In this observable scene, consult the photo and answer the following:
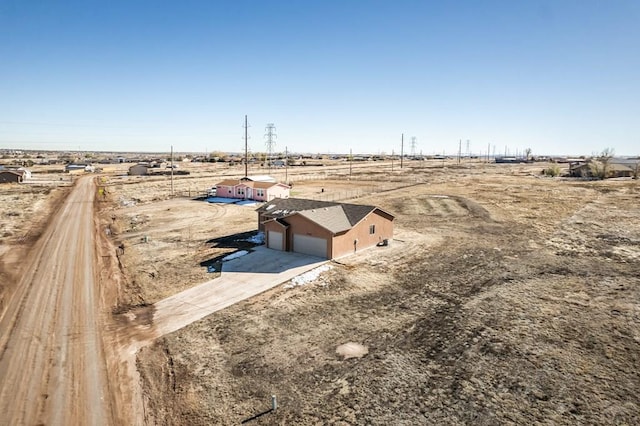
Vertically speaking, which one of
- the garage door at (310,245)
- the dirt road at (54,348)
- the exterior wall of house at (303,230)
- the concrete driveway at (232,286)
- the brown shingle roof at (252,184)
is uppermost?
the brown shingle roof at (252,184)

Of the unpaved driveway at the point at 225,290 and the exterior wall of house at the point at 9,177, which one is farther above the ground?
the exterior wall of house at the point at 9,177

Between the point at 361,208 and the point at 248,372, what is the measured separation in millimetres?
21032

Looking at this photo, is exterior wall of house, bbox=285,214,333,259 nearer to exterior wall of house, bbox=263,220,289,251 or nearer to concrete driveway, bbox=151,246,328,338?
exterior wall of house, bbox=263,220,289,251

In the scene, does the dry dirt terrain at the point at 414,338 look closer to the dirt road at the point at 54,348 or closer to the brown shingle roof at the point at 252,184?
the dirt road at the point at 54,348

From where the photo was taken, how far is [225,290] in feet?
79.4

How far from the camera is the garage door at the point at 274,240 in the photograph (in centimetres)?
3253

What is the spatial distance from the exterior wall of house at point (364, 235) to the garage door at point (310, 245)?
89 cm

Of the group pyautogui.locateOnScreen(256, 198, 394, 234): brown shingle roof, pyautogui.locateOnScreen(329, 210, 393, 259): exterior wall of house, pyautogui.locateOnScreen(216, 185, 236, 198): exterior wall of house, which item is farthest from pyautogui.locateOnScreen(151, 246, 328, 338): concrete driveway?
pyautogui.locateOnScreen(216, 185, 236, 198): exterior wall of house

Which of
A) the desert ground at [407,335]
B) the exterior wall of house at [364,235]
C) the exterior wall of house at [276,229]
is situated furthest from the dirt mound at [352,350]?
the exterior wall of house at [276,229]

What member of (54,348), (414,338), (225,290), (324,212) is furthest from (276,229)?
(54,348)

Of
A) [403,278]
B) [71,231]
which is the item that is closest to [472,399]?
[403,278]

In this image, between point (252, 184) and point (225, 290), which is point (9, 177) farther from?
point (225, 290)

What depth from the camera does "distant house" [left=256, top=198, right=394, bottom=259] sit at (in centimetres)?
3064

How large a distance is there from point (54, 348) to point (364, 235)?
2284cm
